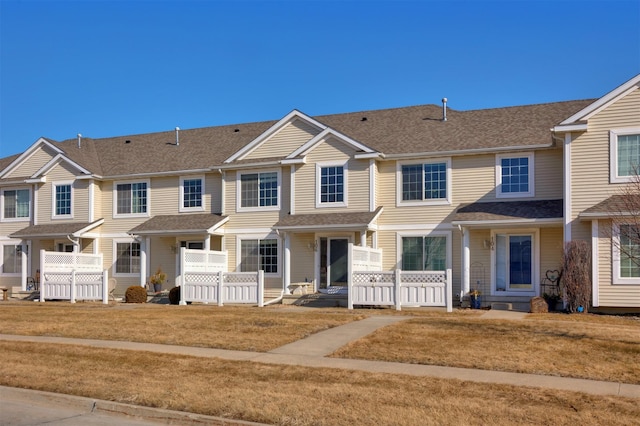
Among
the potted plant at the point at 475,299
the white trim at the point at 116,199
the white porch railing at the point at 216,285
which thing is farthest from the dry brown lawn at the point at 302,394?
the white trim at the point at 116,199

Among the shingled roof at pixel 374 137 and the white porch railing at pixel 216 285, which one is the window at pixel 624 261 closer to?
the shingled roof at pixel 374 137

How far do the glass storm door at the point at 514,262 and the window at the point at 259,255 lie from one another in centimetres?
860

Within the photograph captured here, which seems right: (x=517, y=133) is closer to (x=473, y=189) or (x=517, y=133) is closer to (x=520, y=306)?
(x=473, y=189)

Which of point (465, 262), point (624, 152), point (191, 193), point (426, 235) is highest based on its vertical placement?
point (624, 152)

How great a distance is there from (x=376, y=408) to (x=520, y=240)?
51.9 feet

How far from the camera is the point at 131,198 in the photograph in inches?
1232

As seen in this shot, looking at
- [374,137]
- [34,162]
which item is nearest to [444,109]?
[374,137]

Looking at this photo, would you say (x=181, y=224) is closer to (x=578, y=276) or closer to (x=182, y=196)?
(x=182, y=196)

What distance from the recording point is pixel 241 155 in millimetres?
28375

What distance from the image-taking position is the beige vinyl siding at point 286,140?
91.0 feet

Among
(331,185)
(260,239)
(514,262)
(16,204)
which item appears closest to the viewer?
(514,262)

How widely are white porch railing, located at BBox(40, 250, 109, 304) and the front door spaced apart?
317 inches

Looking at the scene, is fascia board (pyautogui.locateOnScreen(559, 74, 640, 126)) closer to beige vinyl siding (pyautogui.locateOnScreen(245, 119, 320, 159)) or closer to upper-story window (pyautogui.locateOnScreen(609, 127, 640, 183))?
upper-story window (pyautogui.locateOnScreen(609, 127, 640, 183))

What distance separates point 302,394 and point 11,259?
2662cm
